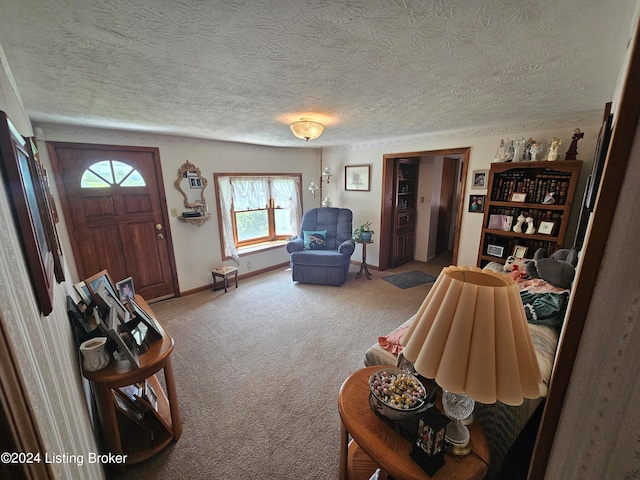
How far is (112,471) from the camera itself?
1.43 meters

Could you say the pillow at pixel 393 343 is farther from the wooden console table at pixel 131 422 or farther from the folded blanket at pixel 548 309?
the wooden console table at pixel 131 422

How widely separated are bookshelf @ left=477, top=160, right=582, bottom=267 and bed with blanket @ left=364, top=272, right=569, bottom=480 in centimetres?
101

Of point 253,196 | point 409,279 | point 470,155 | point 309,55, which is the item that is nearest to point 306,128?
point 309,55

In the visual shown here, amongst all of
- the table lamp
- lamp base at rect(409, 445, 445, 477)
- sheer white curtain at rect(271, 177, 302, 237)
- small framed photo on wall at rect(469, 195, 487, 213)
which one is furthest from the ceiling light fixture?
lamp base at rect(409, 445, 445, 477)

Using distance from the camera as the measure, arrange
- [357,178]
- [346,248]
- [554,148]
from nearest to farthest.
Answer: [554,148] → [346,248] → [357,178]

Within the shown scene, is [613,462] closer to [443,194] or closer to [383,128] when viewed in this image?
[383,128]

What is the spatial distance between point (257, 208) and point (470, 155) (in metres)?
3.33

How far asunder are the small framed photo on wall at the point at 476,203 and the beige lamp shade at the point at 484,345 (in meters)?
3.02

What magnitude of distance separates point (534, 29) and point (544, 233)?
97.1 inches

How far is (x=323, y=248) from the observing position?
427 cm

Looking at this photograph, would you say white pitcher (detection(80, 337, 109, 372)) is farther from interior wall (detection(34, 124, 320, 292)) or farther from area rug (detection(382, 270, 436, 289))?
area rug (detection(382, 270, 436, 289))

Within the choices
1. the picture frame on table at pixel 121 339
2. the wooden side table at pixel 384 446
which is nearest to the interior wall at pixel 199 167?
the picture frame on table at pixel 121 339

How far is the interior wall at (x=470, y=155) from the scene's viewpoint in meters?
2.64

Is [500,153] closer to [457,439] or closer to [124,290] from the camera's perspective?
[457,439]
